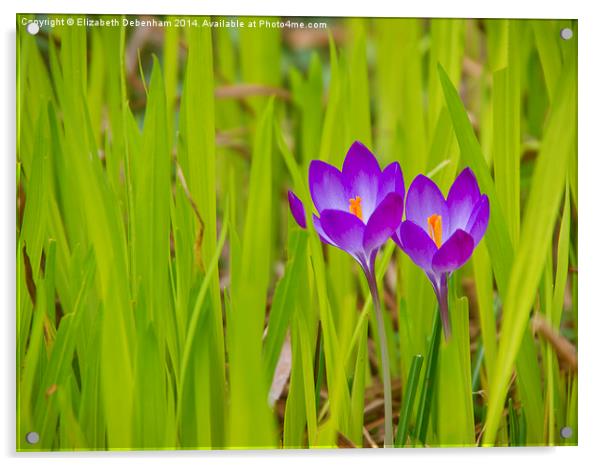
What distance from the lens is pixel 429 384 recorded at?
0.82 metres

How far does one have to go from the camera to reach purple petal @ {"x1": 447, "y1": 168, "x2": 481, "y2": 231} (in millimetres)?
812

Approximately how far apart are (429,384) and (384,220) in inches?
7.1

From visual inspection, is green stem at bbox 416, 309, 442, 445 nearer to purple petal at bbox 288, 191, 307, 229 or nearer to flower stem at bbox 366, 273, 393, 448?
flower stem at bbox 366, 273, 393, 448

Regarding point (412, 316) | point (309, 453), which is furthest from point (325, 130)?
point (309, 453)

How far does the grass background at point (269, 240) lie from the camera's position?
81 cm

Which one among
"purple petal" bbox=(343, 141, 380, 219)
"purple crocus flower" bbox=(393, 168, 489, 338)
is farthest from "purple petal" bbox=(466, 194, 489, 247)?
"purple petal" bbox=(343, 141, 380, 219)

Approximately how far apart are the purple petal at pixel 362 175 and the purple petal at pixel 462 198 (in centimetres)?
8

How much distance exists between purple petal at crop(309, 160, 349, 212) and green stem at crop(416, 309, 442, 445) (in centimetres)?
15

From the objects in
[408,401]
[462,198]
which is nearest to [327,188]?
[462,198]

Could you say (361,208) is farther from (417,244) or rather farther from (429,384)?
(429,384)

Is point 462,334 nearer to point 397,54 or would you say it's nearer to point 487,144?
point 487,144
